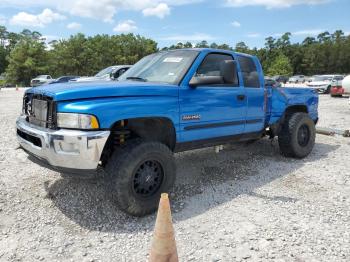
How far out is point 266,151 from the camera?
7371 mm

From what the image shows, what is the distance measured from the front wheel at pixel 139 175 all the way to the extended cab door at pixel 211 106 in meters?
0.55

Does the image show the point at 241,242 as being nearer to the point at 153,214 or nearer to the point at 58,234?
the point at 153,214

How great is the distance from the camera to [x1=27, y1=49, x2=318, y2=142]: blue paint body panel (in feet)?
12.7

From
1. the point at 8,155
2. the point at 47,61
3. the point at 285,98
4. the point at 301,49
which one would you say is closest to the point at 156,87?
the point at 285,98

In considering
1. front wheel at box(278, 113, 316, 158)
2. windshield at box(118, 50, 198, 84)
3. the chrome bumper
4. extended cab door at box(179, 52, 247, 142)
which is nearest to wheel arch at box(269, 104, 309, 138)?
front wheel at box(278, 113, 316, 158)

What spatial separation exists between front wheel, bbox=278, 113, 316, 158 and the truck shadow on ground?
168 millimetres

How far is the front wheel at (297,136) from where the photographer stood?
261 inches

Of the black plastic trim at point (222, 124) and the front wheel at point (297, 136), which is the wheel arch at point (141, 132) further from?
the front wheel at point (297, 136)

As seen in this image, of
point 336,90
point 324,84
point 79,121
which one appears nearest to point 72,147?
point 79,121

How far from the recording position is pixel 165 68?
5.02m

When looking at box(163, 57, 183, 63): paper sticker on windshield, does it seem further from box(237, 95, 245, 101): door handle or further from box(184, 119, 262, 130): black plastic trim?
box(237, 95, 245, 101): door handle

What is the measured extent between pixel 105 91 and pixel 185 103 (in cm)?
108

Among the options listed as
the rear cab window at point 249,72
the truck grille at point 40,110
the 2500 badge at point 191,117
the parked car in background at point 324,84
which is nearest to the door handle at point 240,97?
the rear cab window at point 249,72

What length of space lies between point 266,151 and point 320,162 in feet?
3.60
